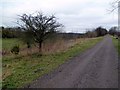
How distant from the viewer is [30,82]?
9.91m

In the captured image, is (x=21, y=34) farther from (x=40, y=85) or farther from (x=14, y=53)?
(x=40, y=85)

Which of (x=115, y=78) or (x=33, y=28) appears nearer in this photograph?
(x=115, y=78)

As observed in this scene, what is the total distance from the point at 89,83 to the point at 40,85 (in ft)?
6.23

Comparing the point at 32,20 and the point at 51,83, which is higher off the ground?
the point at 32,20

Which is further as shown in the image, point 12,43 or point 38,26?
point 12,43

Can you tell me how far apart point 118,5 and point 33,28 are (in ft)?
34.3

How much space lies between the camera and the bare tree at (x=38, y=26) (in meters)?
23.2

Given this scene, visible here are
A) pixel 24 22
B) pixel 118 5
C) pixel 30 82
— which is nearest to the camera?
pixel 30 82

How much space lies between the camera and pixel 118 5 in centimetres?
2744

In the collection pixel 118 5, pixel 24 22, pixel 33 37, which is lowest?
pixel 33 37

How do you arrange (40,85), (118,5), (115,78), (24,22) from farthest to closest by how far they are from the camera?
(118,5)
(24,22)
(115,78)
(40,85)

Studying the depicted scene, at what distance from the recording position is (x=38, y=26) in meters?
23.5

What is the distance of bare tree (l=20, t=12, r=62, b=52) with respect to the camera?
76.1 feet

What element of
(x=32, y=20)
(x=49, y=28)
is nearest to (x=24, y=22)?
(x=32, y=20)
